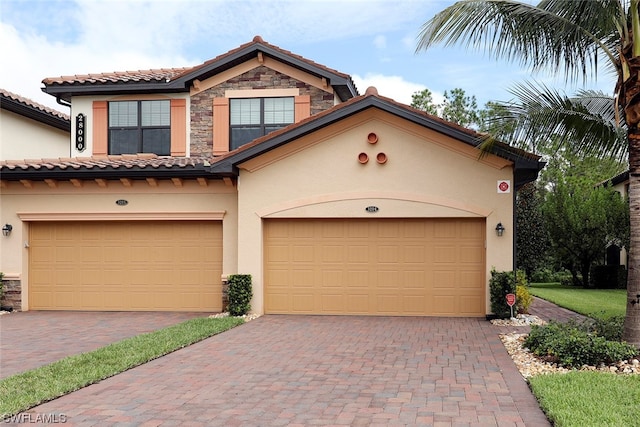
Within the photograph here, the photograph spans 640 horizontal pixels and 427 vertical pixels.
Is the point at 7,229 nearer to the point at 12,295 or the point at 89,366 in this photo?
the point at 12,295

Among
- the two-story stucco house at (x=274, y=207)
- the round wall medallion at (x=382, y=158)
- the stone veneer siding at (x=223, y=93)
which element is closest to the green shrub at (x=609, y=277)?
the two-story stucco house at (x=274, y=207)

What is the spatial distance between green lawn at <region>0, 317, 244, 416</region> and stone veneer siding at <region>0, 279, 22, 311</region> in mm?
5888

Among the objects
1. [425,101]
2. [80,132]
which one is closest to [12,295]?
[80,132]

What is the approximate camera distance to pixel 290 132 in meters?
14.5

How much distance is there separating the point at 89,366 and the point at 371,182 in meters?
7.72

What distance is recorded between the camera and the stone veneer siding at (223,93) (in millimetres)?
17719

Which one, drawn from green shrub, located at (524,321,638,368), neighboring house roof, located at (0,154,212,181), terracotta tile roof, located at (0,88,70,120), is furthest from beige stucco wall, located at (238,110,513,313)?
terracotta tile roof, located at (0,88,70,120)

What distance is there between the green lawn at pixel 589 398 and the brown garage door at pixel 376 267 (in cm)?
631

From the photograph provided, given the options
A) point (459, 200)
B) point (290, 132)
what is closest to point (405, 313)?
point (459, 200)

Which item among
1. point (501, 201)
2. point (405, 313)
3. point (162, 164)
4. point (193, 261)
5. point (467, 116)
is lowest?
point (405, 313)

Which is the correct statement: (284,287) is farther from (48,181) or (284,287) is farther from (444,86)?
(444,86)

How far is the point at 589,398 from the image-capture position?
22.6ft

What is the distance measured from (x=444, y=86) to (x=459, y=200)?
88.1 feet

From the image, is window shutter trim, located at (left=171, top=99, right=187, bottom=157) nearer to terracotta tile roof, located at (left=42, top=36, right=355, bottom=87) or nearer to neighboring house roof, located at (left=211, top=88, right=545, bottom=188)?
terracotta tile roof, located at (left=42, top=36, right=355, bottom=87)
